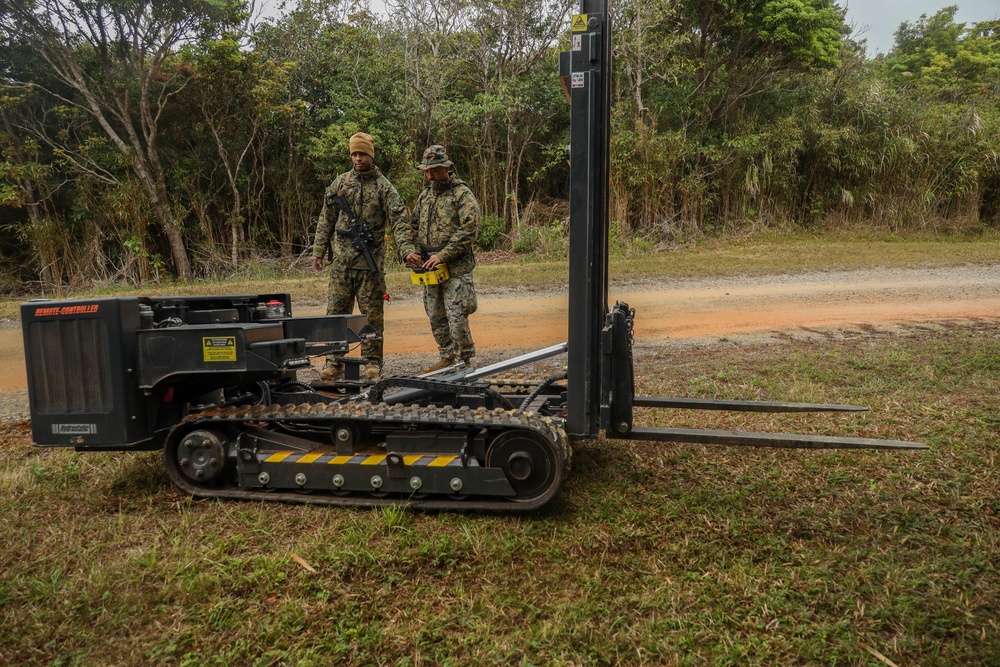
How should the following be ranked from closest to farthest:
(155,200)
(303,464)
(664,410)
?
(303,464)
(664,410)
(155,200)

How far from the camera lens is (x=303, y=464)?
3.71m

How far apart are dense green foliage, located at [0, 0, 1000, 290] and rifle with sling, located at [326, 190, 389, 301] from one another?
9.55 m

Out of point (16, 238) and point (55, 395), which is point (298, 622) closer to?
point (55, 395)

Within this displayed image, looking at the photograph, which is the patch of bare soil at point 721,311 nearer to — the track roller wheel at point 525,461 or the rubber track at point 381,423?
the rubber track at point 381,423

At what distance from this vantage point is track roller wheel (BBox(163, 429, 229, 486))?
12.6 ft

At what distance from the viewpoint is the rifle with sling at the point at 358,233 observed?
20.8ft

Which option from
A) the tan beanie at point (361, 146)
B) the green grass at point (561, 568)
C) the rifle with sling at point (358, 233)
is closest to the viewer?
the green grass at point (561, 568)

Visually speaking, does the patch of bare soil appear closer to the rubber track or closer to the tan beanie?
the tan beanie

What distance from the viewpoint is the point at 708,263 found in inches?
514

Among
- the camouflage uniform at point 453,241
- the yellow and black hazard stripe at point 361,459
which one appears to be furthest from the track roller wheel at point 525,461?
the camouflage uniform at point 453,241

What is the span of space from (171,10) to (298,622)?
50.7 feet

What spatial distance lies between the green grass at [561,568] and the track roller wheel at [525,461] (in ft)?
0.52

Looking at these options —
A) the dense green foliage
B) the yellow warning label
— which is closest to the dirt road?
the yellow warning label

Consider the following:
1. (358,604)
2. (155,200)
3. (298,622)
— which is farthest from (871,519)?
(155,200)
